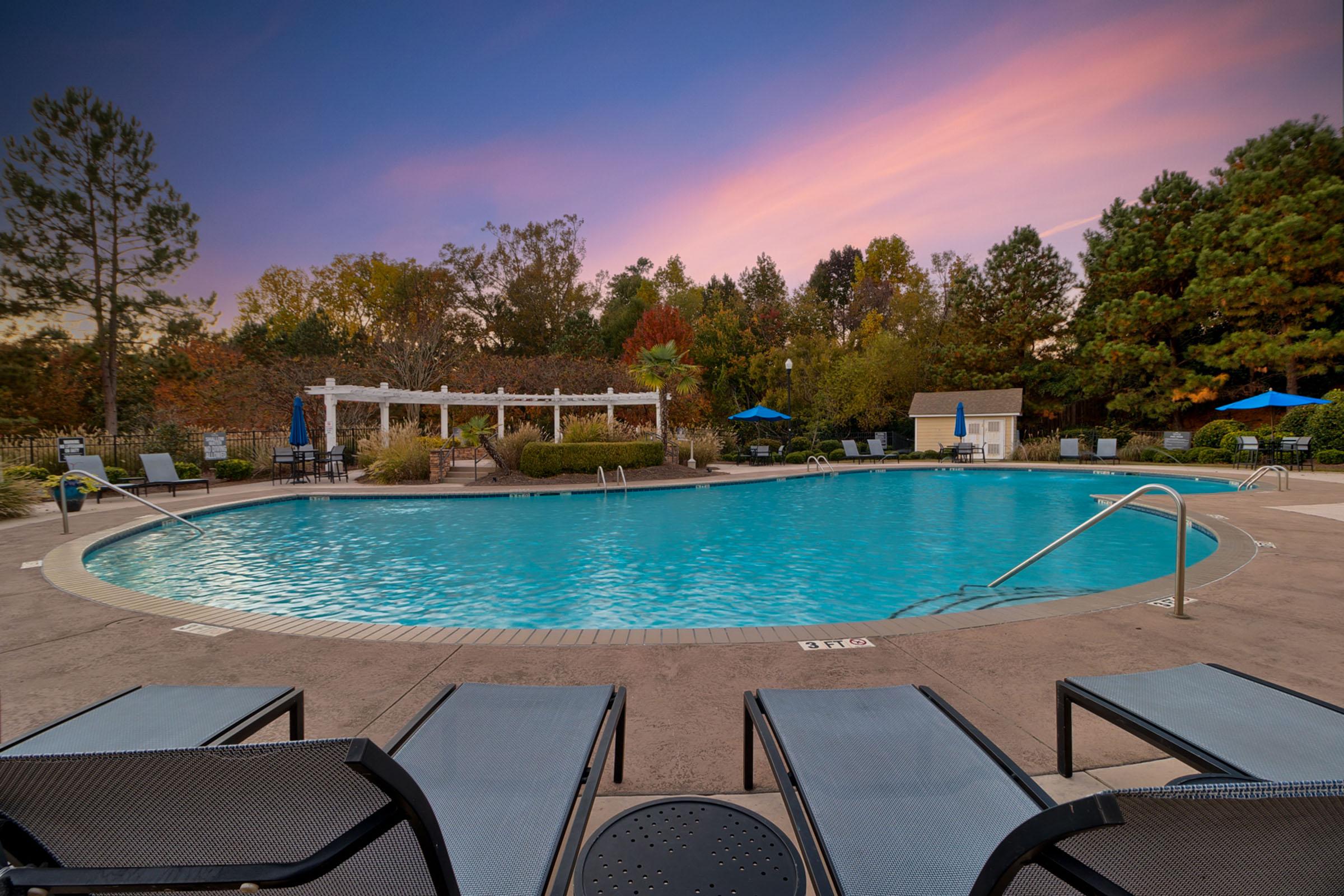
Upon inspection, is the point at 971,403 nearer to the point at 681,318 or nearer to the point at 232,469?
the point at 681,318

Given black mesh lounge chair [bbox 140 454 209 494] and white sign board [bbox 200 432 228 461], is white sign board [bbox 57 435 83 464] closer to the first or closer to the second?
black mesh lounge chair [bbox 140 454 209 494]

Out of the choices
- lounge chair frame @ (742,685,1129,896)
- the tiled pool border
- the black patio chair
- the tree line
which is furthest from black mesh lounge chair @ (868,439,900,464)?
lounge chair frame @ (742,685,1129,896)

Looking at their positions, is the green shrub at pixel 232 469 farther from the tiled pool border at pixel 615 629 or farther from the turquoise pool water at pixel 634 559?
the tiled pool border at pixel 615 629

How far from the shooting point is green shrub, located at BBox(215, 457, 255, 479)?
16.2 metres

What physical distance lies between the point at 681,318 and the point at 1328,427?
95.4ft

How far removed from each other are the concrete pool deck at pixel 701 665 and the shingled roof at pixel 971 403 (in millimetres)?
21711

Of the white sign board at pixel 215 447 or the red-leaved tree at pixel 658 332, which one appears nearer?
the white sign board at pixel 215 447

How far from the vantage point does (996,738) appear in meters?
2.66

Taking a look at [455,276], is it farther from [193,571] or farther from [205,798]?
[205,798]

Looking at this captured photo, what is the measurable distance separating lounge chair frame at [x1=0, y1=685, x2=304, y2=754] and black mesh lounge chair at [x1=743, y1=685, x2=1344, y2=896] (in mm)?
1587

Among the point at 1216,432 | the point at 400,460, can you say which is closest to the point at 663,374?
the point at 400,460

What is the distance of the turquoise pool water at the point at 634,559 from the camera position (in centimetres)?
605

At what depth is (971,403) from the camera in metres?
25.7

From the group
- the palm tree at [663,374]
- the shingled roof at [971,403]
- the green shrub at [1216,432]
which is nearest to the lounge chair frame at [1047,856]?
the palm tree at [663,374]
